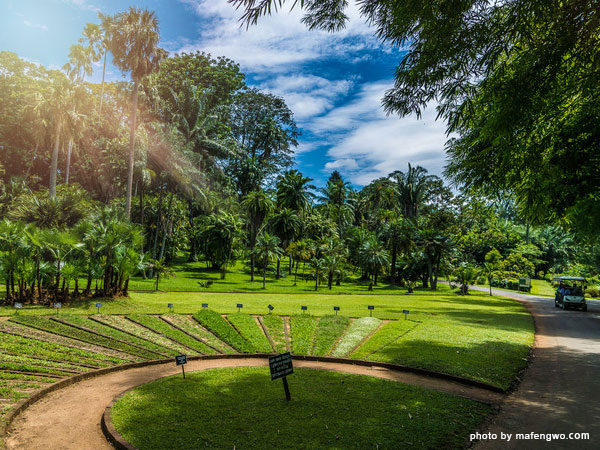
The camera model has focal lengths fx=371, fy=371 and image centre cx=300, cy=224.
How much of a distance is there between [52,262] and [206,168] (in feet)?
125

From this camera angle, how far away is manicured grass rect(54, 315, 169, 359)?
38.3 feet

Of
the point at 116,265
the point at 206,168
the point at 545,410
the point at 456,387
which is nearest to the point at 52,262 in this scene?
the point at 116,265

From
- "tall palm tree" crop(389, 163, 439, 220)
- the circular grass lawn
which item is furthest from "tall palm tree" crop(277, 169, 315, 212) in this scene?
the circular grass lawn

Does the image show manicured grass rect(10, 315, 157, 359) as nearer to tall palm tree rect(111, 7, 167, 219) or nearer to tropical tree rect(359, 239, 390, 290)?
tall palm tree rect(111, 7, 167, 219)

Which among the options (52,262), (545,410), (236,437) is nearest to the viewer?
(236,437)

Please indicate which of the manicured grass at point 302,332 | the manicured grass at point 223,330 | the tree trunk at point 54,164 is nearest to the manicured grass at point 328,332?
the manicured grass at point 302,332

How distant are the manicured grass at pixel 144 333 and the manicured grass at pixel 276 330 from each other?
2.94 m

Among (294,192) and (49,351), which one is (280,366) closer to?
(49,351)

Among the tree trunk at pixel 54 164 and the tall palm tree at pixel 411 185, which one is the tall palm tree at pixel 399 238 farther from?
the tree trunk at pixel 54 164

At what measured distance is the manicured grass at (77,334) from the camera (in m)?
11.7

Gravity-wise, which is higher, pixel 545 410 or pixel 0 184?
pixel 0 184

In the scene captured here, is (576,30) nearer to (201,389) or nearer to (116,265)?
(201,389)

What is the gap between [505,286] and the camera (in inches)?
2183

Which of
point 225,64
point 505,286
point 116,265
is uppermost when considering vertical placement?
point 225,64
